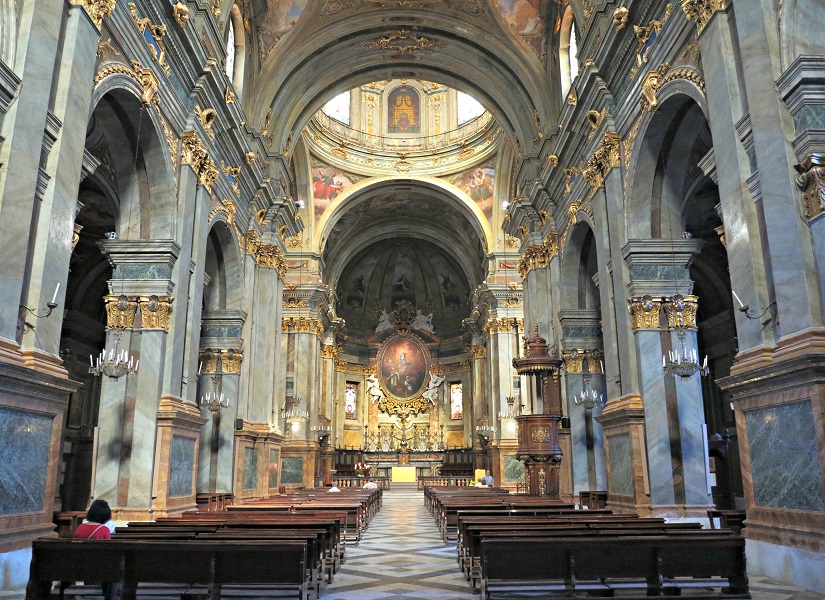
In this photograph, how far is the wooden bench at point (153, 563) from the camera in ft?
16.0

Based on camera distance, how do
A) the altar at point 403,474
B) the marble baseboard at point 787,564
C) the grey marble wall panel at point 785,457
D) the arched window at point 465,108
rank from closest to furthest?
the marble baseboard at point 787,564 → the grey marble wall panel at point 785,457 → the arched window at point 465,108 → the altar at point 403,474

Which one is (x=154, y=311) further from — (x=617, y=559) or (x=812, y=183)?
(x=812, y=183)

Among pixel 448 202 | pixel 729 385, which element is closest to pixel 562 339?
pixel 729 385

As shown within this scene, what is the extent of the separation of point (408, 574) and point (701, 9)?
25.0ft

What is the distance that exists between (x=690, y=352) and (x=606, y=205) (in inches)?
140

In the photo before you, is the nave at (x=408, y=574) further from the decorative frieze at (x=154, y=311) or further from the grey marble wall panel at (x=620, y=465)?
the decorative frieze at (x=154, y=311)

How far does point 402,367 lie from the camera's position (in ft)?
125

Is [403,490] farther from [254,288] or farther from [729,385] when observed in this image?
[729,385]

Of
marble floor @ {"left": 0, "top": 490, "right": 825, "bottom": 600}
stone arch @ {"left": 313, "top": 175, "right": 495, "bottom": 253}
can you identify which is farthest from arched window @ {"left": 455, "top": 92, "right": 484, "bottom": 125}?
marble floor @ {"left": 0, "top": 490, "right": 825, "bottom": 600}

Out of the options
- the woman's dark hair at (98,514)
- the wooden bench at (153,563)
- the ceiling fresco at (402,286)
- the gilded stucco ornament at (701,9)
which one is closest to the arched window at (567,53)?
the gilded stucco ornament at (701,9)

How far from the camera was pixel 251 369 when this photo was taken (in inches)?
691

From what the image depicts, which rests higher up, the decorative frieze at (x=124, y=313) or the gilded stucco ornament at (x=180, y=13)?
the gilded stucco ornament at (x=180, y=13)

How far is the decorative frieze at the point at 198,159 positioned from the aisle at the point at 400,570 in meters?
7.29

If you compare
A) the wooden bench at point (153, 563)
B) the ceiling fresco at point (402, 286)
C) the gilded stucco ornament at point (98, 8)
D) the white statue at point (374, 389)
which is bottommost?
the wooden bench at point (153, 563)
